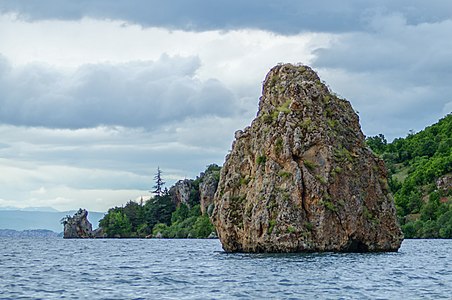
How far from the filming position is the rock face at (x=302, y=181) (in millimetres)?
72312

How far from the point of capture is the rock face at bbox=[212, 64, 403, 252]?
7231 cm

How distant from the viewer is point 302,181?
73375mm

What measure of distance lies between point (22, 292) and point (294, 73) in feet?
155

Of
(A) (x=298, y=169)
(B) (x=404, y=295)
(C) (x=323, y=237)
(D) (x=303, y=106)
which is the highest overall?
(D) (x=303, y=106)

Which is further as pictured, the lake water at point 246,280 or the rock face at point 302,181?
the rock face at point 302,181

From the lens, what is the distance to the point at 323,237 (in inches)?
2827

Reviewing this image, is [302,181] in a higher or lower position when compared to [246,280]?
higher

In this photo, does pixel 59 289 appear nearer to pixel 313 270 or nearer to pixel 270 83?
pixel 313 270

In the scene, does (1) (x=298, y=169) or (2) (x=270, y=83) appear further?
(2) (x=270, y=83)

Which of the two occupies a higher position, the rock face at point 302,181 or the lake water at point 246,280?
the rock face at point 302,181

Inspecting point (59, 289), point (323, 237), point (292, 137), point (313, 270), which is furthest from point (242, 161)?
point (59, 289)

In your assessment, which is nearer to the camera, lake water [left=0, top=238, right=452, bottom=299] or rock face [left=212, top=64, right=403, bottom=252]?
lake water [left=0, top=238, right=452, bottom=299]

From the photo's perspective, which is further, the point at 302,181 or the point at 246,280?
the point at 302,181

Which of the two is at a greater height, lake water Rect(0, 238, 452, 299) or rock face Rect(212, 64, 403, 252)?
rock face Rect(212, 64, 403, 252)
